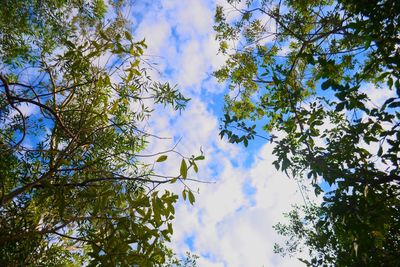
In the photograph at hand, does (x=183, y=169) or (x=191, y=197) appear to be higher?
(x=183, y=169)

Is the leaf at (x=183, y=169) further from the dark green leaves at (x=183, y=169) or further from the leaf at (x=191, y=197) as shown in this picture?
the leaf at (x=191, y=197)

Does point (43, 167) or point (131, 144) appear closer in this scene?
point (43, 167)

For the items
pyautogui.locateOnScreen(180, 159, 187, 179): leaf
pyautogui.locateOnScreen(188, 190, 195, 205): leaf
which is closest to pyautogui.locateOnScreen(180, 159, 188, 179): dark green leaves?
pyautogui.locateOnScreen(180, 159, 187, 179): leaf

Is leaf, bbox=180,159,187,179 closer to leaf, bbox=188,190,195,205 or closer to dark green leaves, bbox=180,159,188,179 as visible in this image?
dark green leaves, bbox=180,159,188,179

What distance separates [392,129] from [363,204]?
2.57 ft

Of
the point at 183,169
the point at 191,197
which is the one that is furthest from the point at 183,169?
the point at 191,197

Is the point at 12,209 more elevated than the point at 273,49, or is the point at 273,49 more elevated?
the point at 273,49

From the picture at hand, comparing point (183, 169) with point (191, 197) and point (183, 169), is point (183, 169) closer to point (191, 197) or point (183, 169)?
point (183, 169)

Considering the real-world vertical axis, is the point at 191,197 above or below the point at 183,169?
below

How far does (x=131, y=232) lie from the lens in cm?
203

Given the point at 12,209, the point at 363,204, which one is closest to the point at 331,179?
→ the point at 363,204

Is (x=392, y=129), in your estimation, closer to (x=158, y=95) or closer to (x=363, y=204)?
(x=363, y=204)

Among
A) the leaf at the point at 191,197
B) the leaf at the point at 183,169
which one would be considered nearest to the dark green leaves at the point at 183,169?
the leaf at the point at 183,169

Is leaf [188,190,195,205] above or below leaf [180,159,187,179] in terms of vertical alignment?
below
